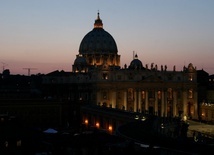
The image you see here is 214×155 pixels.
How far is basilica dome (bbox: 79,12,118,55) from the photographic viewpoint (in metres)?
125

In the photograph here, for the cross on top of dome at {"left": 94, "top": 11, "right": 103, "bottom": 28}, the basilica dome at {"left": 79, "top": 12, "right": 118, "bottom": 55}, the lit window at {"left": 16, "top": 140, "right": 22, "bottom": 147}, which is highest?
the cross on top of dome at {"left": 94, "top": 11, "right": 103, "bottom": 28}

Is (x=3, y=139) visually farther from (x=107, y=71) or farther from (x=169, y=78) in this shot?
(x=169, y=78)

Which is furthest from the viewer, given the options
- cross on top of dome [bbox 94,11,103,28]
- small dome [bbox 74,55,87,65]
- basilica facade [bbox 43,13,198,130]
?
cross on top of dome [bbox 94,11,103,28]

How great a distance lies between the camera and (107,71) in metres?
98.0

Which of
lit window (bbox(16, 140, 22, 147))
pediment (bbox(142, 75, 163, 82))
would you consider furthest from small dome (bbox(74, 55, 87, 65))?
lit window (bbox(16, 140, 22, 147))

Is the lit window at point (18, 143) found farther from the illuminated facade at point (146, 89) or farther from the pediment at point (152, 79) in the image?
the pediment at point (152, 79)

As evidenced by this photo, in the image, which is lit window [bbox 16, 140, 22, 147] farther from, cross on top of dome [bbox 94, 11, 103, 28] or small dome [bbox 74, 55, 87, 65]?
cross on top of dome [bbox 94, 11, 103, 28]

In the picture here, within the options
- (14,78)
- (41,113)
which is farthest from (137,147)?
(14,78)

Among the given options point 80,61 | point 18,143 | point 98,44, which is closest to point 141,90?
point 80,61

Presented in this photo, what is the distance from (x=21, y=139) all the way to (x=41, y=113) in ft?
140

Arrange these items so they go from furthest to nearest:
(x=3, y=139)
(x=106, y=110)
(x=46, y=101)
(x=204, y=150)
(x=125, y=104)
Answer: (x=125, y=104)
(x=46, y=101)
(x=106, y=110)
(x=3, y=139)
(x=204, y=150)

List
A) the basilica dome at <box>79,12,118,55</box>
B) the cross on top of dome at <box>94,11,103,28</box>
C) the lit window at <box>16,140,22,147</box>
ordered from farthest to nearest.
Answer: the cross on top of dome at <box>94,11,103,28</box>, the basilica dome at <box>79,12,118,55</box>, the lit window at <box>16,140,22,147</box>

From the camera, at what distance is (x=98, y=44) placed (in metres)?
125

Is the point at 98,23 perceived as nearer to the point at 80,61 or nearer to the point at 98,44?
the point at 98,44
